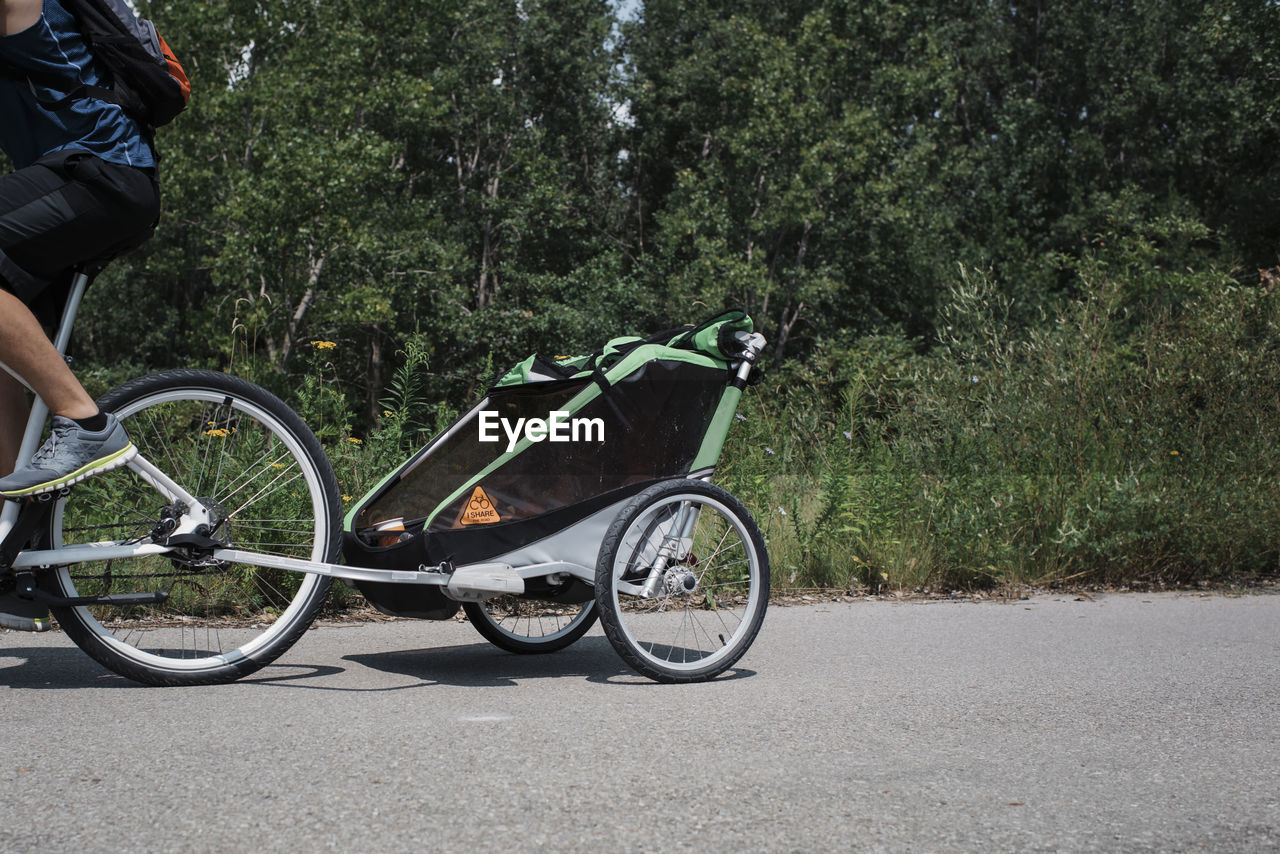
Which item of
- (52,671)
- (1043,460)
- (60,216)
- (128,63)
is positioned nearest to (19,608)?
(52,671)

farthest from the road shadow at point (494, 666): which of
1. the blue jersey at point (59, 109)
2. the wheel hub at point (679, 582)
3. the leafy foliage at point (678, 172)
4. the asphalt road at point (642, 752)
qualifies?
the leafy foliage at point (678, 172)

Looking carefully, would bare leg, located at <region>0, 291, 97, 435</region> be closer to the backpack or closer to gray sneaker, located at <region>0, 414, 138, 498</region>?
gray sneaker, located at <region>0, 414, 138, 498</region>

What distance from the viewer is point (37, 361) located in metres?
3.37

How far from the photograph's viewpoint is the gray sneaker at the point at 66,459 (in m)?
3.37

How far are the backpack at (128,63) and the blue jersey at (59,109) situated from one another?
27 millimetres

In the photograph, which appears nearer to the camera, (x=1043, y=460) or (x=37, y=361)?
(x=37, y=361)

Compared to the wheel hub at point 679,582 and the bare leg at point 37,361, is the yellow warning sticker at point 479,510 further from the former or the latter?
the bare leg at point 37,361

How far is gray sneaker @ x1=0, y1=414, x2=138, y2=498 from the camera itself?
3365 mm

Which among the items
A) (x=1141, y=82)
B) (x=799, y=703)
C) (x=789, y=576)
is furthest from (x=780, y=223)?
(x=799, y=703)

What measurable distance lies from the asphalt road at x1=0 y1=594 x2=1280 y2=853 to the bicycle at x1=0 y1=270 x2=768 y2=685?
0.19 meters

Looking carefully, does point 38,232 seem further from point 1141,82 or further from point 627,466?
point 1141,82

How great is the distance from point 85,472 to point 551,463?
4.75 feet

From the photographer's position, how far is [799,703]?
12.0 ft
